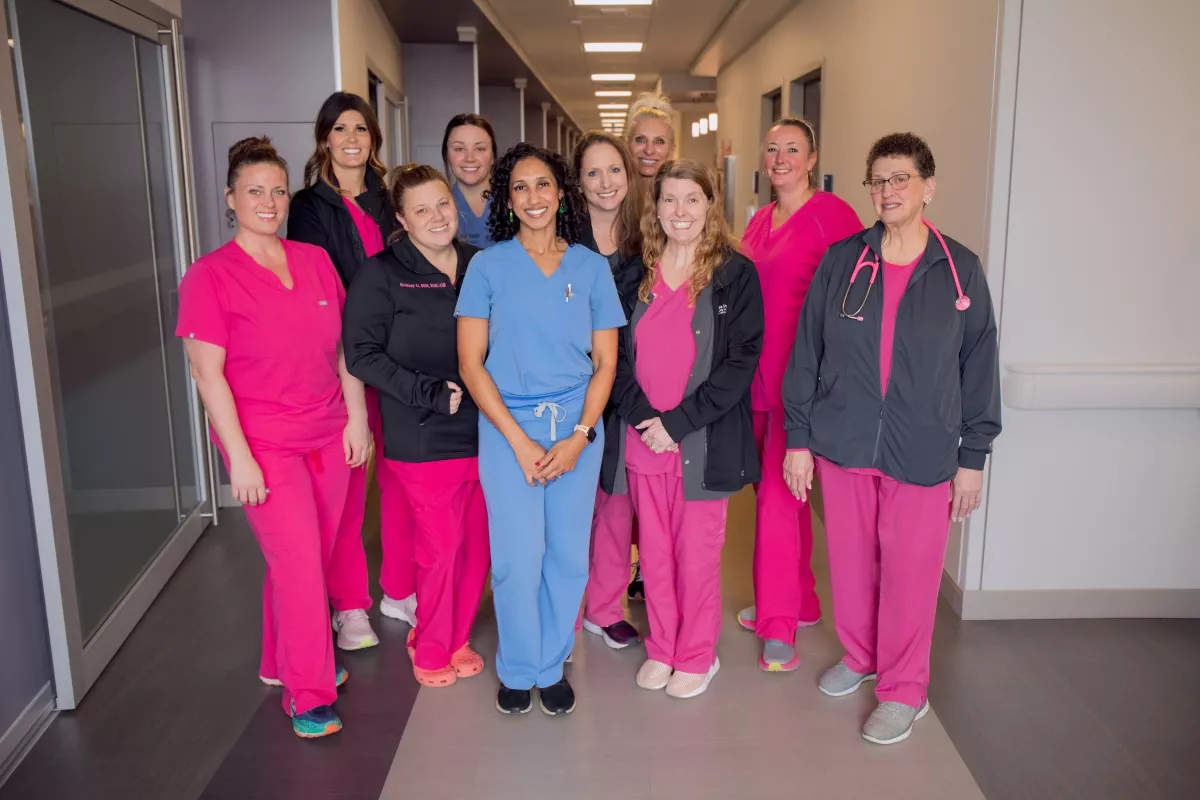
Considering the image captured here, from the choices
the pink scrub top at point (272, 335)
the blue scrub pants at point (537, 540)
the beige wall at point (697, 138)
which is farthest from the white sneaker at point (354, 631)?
the beige wall at point (697, 138)

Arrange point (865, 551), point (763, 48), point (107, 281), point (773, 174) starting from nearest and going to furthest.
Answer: point (865, 551) → point (773, 174) → point (107, 281) → point (763, 48)

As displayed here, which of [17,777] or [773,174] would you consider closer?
[17,777]

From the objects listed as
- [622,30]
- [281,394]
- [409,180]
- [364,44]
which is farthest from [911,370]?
[622,30]

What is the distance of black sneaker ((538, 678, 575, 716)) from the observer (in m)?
2.84

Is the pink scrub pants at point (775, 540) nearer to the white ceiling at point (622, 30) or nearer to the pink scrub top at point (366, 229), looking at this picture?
the pink scrub top at point (366, 229)

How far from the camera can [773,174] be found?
3156mm

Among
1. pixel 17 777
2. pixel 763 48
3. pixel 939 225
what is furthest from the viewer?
pixel 763 48

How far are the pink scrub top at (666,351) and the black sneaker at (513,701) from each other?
80 cm

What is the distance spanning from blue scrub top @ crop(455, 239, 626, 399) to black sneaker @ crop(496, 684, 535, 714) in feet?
2.96

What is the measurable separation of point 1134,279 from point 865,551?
143 cm

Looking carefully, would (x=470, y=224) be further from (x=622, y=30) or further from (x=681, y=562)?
(x=622, y=30)

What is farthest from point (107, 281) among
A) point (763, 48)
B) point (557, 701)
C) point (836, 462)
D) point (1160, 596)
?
point (763, 48)

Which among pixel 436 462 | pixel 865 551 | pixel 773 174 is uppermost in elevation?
pixel 773 174

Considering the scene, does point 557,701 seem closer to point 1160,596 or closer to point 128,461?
point 128,461
